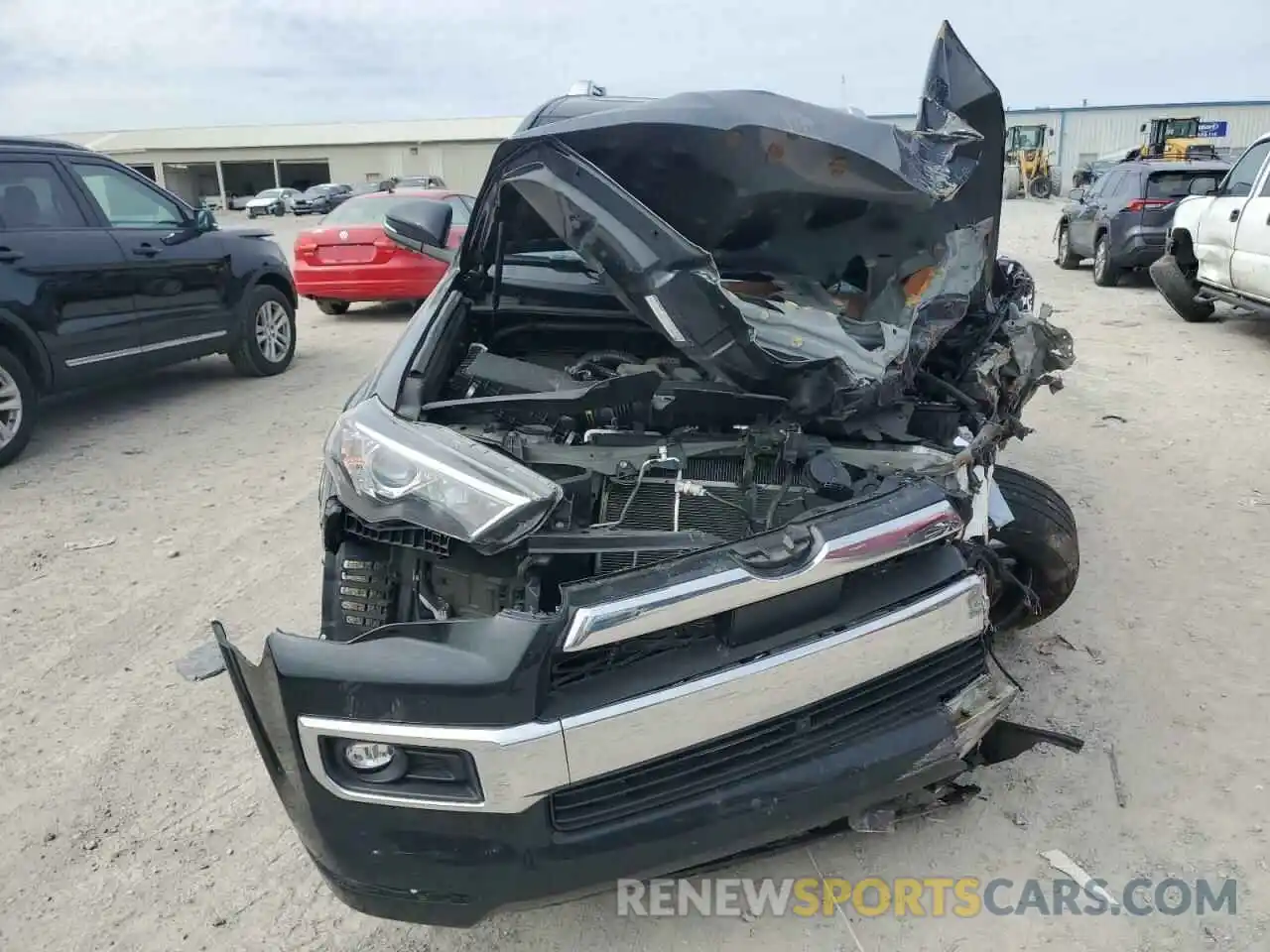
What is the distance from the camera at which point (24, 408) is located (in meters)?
5.52

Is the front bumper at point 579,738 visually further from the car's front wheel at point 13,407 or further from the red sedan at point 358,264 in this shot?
the red sedan at point 358,264

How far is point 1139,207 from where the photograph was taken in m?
11.6

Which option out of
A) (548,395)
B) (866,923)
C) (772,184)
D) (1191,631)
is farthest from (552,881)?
(1191,631)

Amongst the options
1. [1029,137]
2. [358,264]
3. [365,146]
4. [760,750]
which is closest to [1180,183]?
[358,264]

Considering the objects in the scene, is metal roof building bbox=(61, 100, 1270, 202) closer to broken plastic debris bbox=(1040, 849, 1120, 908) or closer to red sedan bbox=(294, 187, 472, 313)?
red sedan bbox=(294, 187, 472, 313)

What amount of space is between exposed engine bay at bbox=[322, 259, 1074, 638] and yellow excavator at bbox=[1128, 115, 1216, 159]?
2121cm

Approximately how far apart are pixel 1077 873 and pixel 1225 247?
26.2 ft

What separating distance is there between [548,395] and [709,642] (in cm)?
94

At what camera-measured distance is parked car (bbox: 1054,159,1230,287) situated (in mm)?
11484

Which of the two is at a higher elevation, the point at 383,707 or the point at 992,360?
the point at 992,360

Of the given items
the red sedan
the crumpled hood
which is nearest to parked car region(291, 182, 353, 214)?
the red sedan

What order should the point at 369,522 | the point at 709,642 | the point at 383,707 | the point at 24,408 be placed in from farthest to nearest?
1. the point at 24,408
2. the point at 369,522
3. the point at 709,642
4. the point at 383,707

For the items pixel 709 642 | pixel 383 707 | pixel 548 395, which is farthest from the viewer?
pixel 548 395

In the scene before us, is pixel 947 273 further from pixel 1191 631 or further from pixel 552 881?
pixel 552 881
